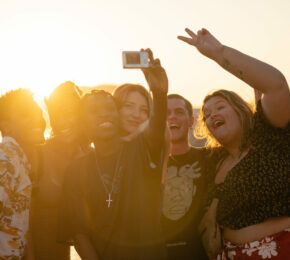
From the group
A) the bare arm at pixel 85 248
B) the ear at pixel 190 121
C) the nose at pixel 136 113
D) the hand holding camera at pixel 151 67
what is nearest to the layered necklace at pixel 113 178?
the bare arm at pixel 85 248

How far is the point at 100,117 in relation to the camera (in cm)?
316

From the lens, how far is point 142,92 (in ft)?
14.1

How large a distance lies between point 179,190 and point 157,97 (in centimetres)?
176

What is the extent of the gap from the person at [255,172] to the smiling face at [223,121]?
0.08ft

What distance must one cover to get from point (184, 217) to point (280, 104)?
176cm

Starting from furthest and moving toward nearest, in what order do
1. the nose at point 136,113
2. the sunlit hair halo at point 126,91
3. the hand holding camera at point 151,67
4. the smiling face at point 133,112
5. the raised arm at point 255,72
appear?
the sunlit hair halo at point 126,91 < the nose at point 136,113 < the smiling face at point 133,112 < the raised arm at point 255,72 < the hand holding camera at point 151,67

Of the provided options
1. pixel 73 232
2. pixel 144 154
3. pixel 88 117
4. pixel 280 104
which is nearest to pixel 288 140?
pixel 280 104

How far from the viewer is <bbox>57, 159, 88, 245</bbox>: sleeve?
3.17 meters

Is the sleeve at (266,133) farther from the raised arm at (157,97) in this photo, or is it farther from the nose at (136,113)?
the nose at (136,113)

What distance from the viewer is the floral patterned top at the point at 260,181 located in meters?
3.25

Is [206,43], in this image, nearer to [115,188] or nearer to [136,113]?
[136,113]

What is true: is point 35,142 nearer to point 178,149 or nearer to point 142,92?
point 142,92

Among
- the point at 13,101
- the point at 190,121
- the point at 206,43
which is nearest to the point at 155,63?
the point at 206,43

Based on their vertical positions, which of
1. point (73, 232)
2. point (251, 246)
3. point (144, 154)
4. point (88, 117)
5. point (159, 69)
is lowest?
point (251, 246)
